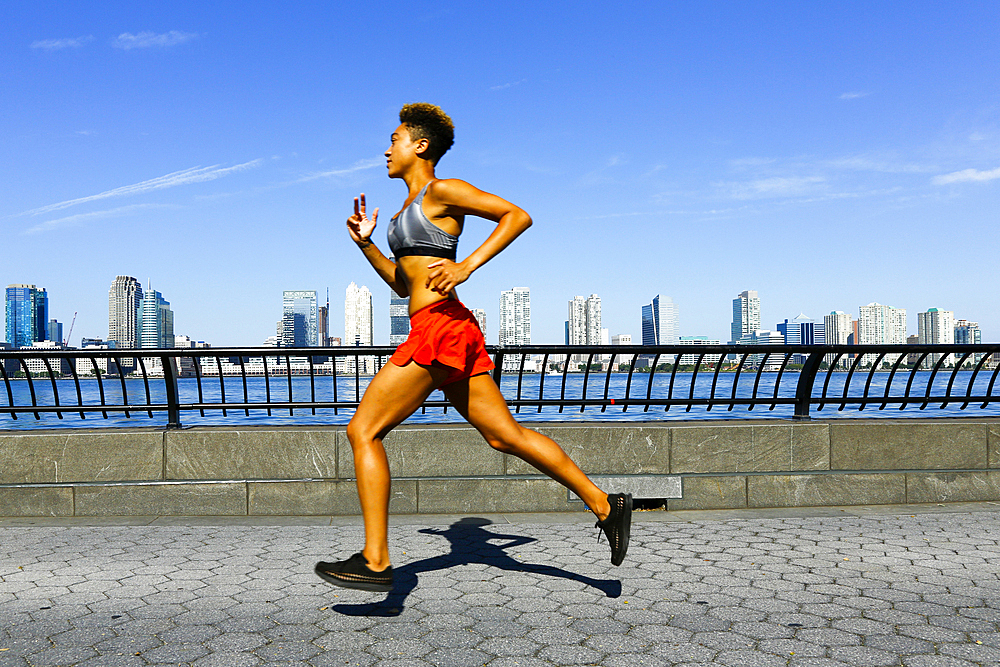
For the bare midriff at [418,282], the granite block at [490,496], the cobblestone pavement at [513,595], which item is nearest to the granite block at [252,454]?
the cobblestone pavement at [513,595]

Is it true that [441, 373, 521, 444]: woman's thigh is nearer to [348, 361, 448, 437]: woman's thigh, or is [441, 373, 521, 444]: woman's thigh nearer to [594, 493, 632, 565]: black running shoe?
[348, 361, 448, 437]: woman's thigh

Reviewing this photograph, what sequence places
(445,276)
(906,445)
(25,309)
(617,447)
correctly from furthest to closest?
(25,309) → (906,445) → (617,447) → (445,276)

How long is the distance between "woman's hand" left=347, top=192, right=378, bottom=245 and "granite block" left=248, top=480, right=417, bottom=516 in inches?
102

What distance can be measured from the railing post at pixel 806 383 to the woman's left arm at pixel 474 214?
388cm

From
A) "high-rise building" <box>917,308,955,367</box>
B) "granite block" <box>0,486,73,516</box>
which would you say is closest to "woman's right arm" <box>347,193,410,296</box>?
"granite block" <box>0,486,73,516</box>

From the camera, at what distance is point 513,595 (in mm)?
3834

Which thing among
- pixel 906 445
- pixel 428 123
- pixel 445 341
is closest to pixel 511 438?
pixel 445 341

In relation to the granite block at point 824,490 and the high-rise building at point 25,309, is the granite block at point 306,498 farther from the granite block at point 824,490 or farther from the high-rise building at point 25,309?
the high-rise building at point 25,309

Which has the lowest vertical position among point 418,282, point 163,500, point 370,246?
point 163,500

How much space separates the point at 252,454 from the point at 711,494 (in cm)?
333

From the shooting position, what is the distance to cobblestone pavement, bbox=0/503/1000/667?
120 inches

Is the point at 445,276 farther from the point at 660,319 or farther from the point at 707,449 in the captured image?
the point at 660,319

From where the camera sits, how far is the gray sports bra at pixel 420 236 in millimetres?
3648

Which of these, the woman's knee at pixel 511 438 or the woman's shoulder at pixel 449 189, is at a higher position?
the woman's shoulder at pixel 449 189
